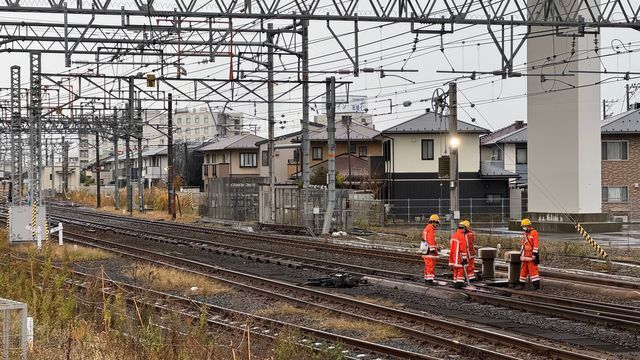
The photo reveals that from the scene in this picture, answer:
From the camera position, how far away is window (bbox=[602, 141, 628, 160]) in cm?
5200

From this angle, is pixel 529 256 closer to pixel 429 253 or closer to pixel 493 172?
pixel 429 253

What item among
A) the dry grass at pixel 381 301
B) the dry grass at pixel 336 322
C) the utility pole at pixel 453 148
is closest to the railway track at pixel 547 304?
the dry grass at pixel 381 301

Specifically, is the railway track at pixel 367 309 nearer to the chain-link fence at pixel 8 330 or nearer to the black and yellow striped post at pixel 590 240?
the chain-link fence at pixel 8 330

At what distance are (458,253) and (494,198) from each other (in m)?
38.7

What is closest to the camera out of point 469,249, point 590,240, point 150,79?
point 469,249

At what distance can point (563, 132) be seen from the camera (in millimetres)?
40375

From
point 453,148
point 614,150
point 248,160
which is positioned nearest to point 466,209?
point 614,150

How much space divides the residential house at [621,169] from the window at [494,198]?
652 centimetres

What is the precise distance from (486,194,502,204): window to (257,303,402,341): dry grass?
39710 millimetres

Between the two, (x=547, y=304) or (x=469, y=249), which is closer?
(x=547, y=304)

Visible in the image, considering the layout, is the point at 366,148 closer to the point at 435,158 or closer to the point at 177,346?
the point at 435,158

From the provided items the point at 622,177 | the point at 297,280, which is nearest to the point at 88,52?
the point at 297,280

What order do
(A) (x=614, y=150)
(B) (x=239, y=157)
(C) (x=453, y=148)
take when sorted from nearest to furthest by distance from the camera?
(C) (x=453, y=148)
(A) (x=614, y=150)
(B) (x=239, y=157)

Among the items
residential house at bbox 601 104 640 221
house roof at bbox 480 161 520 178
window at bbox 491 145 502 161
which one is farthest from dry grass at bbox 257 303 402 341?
window at bbox 491 145 502 161
